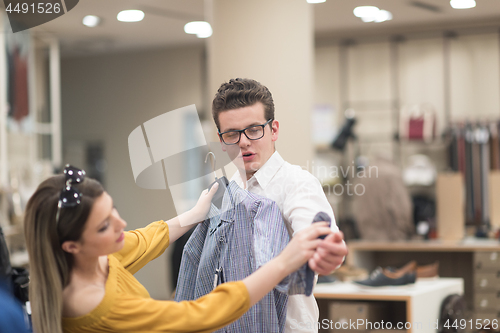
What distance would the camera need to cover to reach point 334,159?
6.61 metres

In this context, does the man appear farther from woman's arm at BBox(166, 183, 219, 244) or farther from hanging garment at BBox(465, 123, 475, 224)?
hanging garment at BBox(465, 123, 475, 224)

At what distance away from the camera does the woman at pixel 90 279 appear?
3.80 feet

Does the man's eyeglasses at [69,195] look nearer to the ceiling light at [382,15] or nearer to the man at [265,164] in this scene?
the man at [265,164]

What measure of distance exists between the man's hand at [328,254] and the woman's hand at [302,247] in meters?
0.01

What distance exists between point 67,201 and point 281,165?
1.87 feet

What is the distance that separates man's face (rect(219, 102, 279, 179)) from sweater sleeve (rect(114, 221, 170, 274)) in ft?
1.11

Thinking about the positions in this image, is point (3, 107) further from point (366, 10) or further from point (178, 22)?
point (366, 10)

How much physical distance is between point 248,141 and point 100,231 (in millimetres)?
438

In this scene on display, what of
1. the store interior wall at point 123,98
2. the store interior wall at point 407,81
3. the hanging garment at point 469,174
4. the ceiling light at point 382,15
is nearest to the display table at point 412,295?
the ceiling light at point 382,15

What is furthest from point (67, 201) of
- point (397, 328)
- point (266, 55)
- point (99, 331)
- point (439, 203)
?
point (439, 203)

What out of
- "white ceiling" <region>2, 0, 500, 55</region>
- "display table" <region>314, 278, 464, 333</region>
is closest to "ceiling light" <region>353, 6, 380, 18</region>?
"white ceiling" <region>2, 0, 500, 55</region>

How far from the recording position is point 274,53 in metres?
2.74

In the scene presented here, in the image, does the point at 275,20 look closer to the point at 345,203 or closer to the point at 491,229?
the point at 491,229

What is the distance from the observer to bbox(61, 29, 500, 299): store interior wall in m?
6.05
